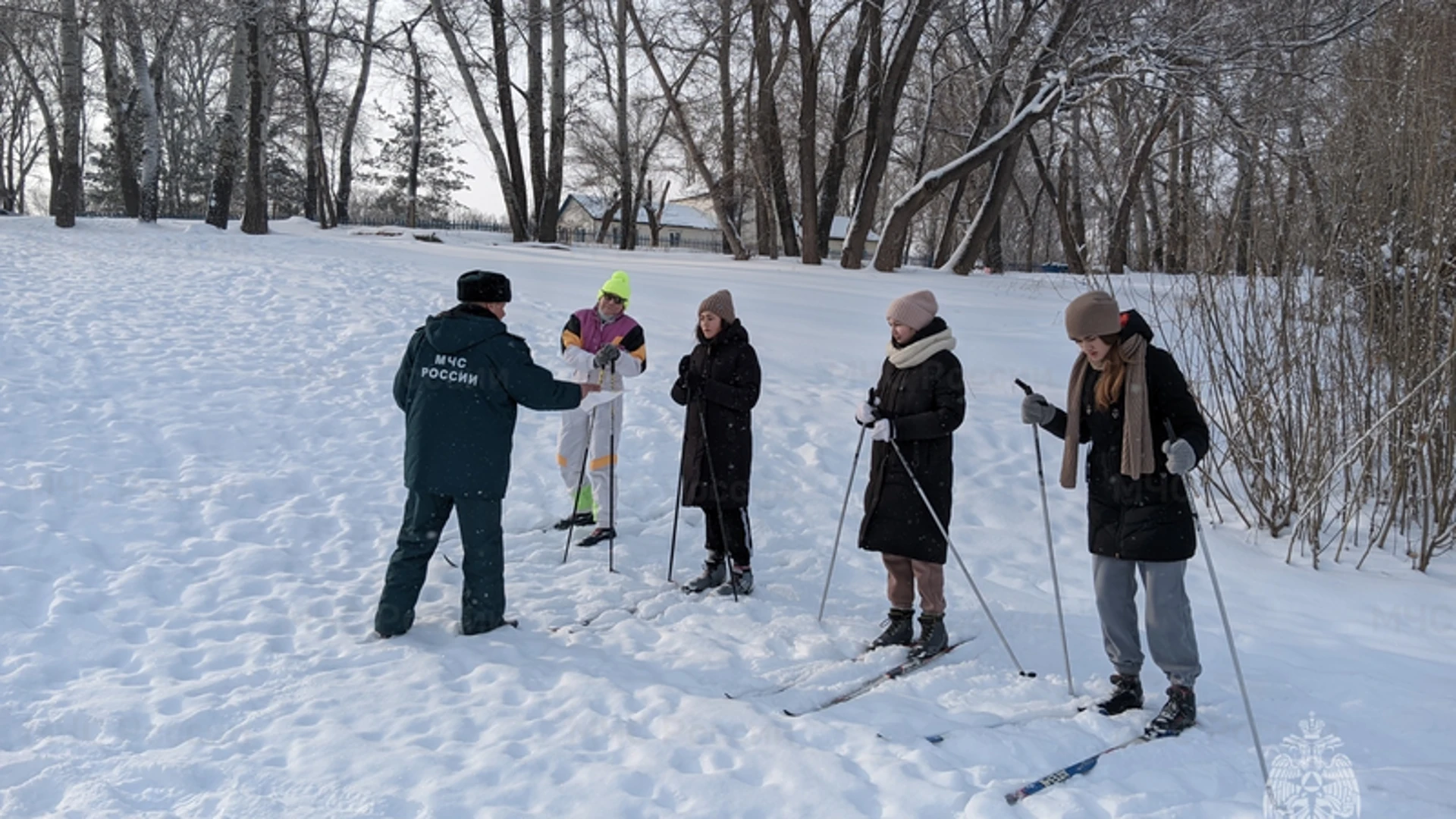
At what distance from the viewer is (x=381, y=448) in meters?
7.03

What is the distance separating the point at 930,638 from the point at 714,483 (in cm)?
142

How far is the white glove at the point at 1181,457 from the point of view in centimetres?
341

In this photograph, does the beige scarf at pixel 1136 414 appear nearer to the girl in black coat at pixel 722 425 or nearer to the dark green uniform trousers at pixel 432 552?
the girl in black coat at pixel 722 425

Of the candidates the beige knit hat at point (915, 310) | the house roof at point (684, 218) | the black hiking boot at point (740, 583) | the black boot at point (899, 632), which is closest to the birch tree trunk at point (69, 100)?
the black hiking boot at point (740, 583)

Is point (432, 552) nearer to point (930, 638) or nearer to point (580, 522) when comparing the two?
point (580, 522)

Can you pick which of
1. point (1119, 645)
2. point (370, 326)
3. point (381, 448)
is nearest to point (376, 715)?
point (1119, 645)

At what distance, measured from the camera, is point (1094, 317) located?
365cm

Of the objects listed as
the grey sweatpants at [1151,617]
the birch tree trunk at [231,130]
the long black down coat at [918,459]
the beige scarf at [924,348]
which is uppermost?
the birch tree trunk at [231,130]

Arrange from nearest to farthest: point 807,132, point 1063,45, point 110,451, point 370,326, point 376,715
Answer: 1. point 376,715
2. point 110,451
3. point 370,326
4. point 1063,45
5. point 807,132

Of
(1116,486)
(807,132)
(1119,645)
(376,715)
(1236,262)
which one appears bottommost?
(376,715)

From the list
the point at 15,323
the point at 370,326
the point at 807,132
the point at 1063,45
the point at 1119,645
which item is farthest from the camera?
the point at 807,132

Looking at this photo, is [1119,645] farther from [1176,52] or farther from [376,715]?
[1176,52]

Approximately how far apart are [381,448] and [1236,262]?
6405 millimetres

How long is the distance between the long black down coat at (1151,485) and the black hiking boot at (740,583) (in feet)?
6.77
